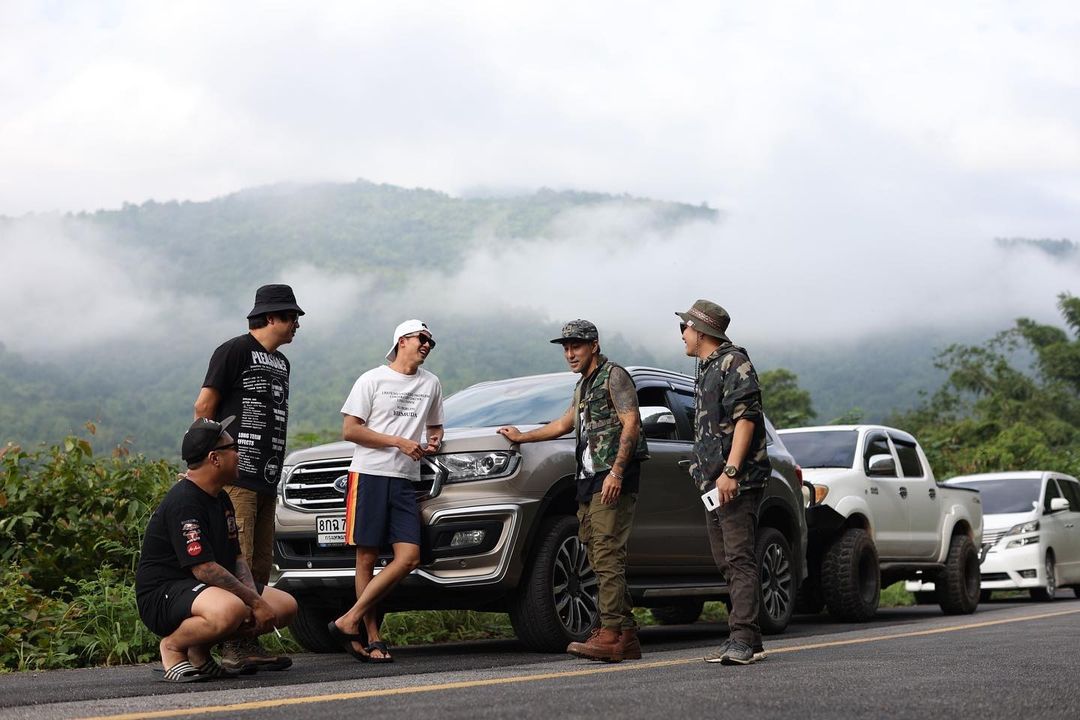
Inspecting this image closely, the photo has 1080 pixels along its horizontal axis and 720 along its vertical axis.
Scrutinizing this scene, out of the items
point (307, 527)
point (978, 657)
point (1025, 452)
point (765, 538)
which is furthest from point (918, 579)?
point (1025, 452)

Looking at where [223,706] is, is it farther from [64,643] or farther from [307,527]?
[64,643]

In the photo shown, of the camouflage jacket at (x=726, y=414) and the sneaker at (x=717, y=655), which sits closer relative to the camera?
the sneaker at (x=717, y=655)

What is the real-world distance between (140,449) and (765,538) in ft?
16.2

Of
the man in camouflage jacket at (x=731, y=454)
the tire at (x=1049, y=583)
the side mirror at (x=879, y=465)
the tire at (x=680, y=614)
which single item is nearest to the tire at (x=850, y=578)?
the side mirror at (x=879, y=465)

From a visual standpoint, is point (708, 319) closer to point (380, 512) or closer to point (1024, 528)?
point (380, 512)

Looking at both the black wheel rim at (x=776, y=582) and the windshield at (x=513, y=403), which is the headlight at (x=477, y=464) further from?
the black wheel rim at (x=776, y=582)

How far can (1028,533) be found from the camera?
725 inches

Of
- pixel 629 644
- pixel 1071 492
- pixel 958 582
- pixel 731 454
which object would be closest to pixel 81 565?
pixel 629 644

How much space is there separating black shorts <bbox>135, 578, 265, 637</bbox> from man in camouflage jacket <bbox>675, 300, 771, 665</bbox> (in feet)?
9.22

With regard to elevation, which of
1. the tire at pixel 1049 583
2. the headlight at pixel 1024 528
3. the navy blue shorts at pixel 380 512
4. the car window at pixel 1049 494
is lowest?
the tire at pixel 1049 583

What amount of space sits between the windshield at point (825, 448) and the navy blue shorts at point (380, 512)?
21.8 ft

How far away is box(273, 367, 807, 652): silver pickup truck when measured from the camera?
27.2 feet

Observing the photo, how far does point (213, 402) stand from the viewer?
761cm

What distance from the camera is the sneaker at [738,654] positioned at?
7504 millimetres
